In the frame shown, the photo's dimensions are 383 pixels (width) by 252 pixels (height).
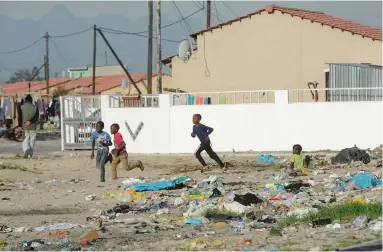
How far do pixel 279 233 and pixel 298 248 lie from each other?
1113 mm

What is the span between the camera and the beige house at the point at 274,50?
32.4 metres

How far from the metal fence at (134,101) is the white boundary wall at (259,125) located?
1.22ft

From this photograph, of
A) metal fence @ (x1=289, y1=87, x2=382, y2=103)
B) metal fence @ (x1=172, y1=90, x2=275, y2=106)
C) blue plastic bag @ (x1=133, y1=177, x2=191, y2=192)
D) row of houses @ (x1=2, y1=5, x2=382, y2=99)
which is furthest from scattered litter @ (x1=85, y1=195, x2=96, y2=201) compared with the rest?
row of houses @ (x1=2, y1=5, x2=382, y2=99)

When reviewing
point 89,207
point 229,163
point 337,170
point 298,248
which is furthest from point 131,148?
point 298,248

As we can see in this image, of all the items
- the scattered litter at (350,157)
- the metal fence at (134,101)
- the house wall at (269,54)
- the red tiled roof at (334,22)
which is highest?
the red tiled roof at (334,22)

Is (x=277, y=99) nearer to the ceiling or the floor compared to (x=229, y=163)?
nearer to the ceiling

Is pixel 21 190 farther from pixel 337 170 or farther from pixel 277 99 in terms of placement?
pixel 277 99

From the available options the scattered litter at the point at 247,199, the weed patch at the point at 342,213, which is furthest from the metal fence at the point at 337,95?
the weed patch at the point at 342,213

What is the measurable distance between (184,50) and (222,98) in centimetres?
782

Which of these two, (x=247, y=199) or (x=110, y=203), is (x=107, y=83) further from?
(x=247, y=199)

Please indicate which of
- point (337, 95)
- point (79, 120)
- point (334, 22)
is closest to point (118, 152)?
point (337, 95)

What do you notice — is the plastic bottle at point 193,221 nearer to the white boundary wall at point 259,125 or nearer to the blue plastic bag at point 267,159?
the blue plastic bag at point 267,159

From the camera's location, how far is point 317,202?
43.7ft

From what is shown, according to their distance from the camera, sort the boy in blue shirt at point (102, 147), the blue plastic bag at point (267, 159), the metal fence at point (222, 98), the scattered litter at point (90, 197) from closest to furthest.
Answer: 1. the scattered litter at point (90, 197)
2. the boy in blue shirt at point (102, 147)
3. the blue plastic bag at point (267, 159)
4. the metal fence at point (222, 98)
